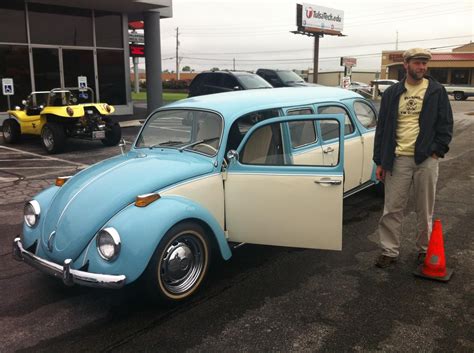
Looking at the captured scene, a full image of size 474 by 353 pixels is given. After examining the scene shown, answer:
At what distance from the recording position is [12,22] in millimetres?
15336

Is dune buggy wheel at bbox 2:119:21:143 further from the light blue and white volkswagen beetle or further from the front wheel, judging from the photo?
the front wheel

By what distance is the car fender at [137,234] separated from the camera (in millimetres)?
3207

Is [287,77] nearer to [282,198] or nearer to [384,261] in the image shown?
[384,261]

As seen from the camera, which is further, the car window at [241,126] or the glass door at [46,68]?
the glass door at [46,68]

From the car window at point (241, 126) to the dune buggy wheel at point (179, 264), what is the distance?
94 cm

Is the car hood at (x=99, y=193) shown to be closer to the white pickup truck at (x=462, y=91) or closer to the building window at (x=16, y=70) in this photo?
the building window at (x=16, y=70)

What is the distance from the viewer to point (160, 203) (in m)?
3.48

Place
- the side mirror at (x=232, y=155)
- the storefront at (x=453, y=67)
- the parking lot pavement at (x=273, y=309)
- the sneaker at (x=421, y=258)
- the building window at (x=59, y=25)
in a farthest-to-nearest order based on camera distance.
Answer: the storefront at (x=453, y=67) → the building window at (x=59, y=25) → the sneaker at (x=421, y=258) → the side mirror at (x=232, y=155) → the parking lot pavement at (x=273, y=309)

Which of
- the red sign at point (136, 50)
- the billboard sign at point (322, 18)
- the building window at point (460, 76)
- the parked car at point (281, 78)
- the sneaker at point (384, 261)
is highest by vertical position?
the billboard sign at point (322, 18)

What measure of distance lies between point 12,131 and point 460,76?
158ft

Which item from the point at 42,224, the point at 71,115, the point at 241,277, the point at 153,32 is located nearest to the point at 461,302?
the point at 241,277

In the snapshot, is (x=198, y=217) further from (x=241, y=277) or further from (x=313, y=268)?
(x=313, y=268)

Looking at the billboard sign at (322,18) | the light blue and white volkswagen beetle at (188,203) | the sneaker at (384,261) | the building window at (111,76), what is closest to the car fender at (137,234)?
the light blue and white volkswagen beetle at (188,203)

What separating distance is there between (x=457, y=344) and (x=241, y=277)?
5.96 ft
